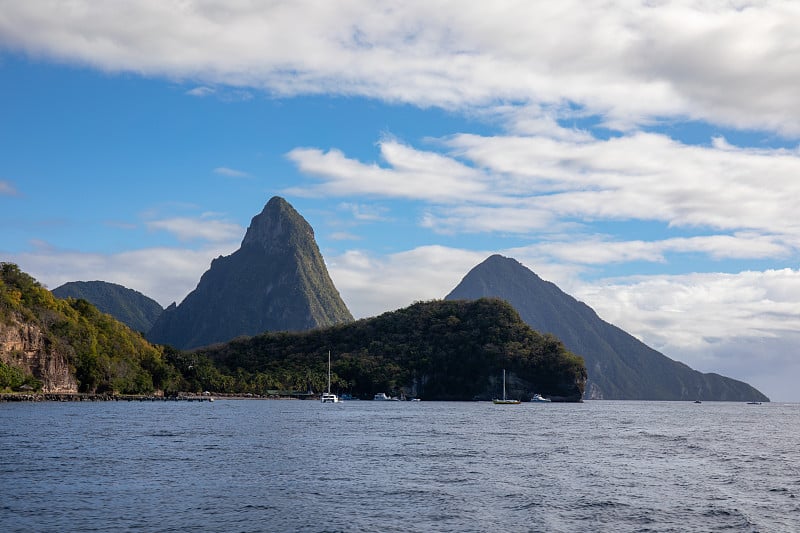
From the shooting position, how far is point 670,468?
2456 inches

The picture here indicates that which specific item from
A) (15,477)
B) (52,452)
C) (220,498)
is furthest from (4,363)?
(220,498)

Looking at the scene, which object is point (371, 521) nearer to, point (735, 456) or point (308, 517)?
point (308, 517)

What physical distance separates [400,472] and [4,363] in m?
161

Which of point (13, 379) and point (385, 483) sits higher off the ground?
point (13, 379)

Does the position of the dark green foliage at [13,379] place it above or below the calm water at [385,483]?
above

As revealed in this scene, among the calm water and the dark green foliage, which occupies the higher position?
the dark green foliage

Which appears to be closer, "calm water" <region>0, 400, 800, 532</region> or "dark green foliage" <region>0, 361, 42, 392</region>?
"calm water" <region>0, 400, 800, 532</region>

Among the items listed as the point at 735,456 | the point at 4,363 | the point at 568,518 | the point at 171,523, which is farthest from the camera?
the point at 4,363

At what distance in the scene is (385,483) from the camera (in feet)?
168

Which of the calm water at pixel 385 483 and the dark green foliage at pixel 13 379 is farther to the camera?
the dark green foliage at pixel 13 379

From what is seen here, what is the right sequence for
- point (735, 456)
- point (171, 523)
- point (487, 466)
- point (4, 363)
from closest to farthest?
1. point (171, 523)
2. point (487, 466)
3. point (735, 456)
4. point (4, 363)

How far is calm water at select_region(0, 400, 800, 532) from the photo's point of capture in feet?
127

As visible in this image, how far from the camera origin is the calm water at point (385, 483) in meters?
38.6

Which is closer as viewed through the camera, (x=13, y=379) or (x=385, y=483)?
(x=385, y=483)
